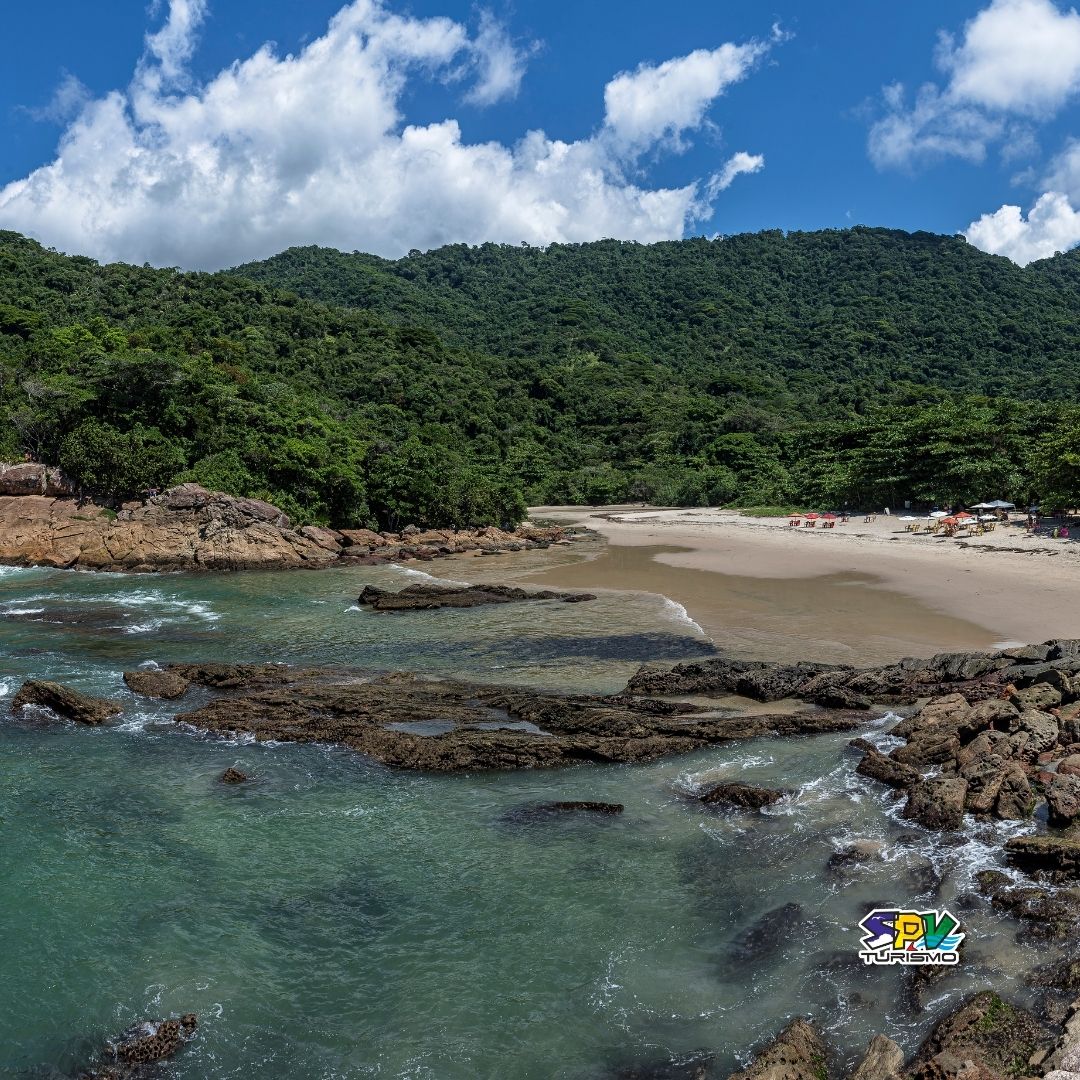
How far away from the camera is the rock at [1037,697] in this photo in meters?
14.5

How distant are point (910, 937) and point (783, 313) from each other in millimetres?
178620

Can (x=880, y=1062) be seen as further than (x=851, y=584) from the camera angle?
No

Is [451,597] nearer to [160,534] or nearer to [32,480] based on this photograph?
[160,534]

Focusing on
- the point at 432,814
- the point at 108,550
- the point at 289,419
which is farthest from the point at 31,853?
the point at 289,419

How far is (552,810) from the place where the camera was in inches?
485

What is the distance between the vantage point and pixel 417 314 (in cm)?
15688

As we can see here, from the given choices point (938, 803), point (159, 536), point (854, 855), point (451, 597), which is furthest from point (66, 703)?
point (159, 536)

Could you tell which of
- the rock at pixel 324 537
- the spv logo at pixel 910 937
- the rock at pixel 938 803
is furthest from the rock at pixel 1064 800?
the rock at pixel 324 537

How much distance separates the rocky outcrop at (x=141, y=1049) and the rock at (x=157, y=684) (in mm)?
11165

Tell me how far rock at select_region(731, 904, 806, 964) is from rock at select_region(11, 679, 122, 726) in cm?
1356

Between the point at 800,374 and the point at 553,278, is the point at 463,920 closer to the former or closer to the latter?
the point at 800,374

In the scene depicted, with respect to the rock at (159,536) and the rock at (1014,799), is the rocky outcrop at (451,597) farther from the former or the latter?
the rock at (1014,799)

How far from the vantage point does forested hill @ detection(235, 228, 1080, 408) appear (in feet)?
433

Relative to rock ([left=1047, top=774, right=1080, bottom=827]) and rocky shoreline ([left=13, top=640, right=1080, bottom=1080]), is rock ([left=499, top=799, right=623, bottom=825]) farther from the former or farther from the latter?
rock ([left=1047, top=774, right=1080, bottom=827])
